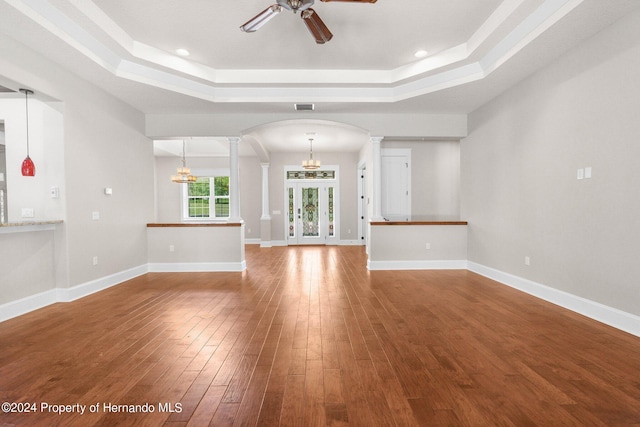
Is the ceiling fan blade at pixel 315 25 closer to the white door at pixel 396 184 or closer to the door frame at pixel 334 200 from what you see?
the white door at pixel 396 184

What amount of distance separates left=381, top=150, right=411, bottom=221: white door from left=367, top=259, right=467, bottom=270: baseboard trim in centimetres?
162

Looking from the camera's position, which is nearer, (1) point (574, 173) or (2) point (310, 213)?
(1) point (574, 173)

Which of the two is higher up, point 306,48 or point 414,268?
point 306,48

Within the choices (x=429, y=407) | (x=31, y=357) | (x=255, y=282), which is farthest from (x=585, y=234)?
(x=31, y=357)

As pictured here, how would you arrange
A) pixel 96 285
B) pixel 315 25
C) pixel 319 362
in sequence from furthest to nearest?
pixel 96 285
pixel 315 25
pixel 319 362

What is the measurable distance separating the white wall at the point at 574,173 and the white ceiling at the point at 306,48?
33 centimetres

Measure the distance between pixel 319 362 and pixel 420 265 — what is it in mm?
3969

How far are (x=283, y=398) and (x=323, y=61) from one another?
4182mm

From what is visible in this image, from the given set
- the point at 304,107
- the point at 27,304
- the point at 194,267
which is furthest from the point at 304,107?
the point at 27,304

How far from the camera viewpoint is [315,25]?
288 centimetres

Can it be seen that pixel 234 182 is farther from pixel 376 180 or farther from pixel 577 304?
pixel 577 304

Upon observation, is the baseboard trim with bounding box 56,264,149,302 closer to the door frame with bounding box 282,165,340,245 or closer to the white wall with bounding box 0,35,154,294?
the white wall with bounding box 0,35,154,294

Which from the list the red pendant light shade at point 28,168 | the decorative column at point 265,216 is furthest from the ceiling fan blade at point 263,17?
the decorative column at point 265,216

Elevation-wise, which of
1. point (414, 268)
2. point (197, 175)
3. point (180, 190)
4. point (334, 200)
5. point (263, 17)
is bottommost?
point (414, 268)
